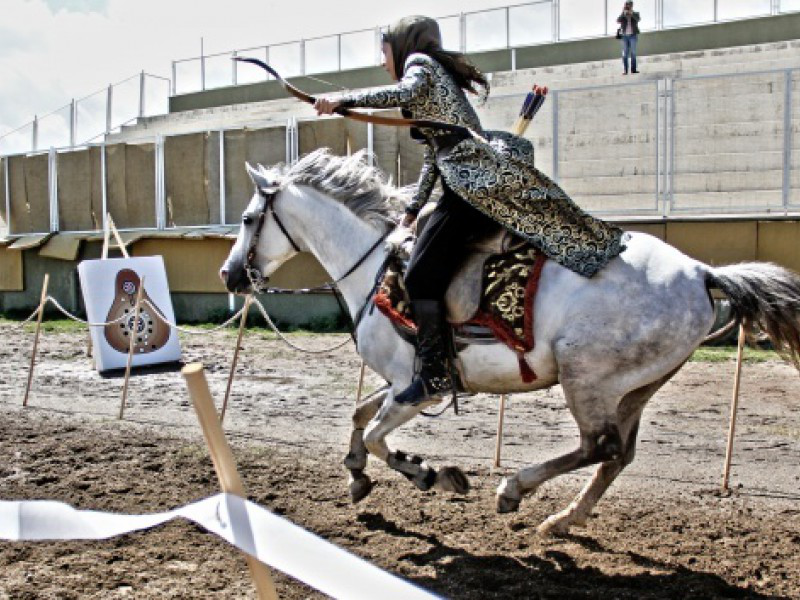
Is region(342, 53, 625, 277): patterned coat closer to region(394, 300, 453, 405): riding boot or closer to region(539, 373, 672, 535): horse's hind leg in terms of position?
region(394, 300, 453, 405): riding boot

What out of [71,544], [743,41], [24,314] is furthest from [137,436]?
[743,41]

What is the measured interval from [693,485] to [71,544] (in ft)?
13.1

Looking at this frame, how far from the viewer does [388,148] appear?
698 inches

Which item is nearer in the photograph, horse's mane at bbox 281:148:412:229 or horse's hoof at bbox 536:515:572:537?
horse's hoof at bbox 536:515:572:537

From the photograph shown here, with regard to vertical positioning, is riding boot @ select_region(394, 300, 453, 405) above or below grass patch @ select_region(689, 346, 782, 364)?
above

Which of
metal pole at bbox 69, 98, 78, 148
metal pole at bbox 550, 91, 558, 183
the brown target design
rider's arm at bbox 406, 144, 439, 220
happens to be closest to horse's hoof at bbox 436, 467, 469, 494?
rider's arm at bbox 406, 144, 439, 220

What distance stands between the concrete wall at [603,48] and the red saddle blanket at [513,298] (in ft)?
59.4

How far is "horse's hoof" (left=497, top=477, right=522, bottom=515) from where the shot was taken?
16.3 feet

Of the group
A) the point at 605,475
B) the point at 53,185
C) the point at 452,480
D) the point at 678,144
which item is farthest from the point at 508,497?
the point at 53,185

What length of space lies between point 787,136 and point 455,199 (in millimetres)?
10527

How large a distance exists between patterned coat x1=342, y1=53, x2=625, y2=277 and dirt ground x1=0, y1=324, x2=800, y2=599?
157 cm

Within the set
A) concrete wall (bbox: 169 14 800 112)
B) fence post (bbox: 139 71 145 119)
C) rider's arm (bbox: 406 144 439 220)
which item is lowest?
rider's arm (bbox: 406 144 439 220)

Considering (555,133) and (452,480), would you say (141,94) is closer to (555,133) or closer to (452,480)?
(555,133)

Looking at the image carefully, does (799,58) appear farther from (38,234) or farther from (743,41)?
(38,234)
